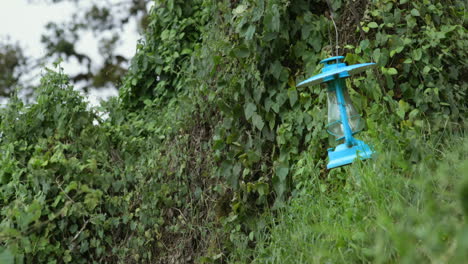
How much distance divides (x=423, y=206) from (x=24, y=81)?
38.2 ft

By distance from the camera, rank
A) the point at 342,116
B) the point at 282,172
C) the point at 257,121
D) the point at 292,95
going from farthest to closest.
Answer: the point at 257,121 → the point at 292,95 → the point at 282,172 → the point at 342,116

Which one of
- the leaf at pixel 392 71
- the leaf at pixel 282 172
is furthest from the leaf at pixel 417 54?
the leaf at pixel 282 172

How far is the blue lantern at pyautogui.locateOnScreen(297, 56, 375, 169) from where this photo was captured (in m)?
2.67

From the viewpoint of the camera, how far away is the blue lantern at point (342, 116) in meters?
2.67

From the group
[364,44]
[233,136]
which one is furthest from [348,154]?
[233,136]

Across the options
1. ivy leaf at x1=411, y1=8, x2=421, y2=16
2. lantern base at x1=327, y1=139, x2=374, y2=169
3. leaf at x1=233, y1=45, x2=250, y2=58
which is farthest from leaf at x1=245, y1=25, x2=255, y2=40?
lantern base at x1=327, y1=139, x2=374, y2=169

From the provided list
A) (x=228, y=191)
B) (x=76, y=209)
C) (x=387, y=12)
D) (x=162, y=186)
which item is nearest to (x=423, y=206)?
(x=387, y=12)

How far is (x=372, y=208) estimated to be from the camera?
2.49m

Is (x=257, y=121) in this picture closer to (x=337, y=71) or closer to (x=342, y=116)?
(x=342, y=116)

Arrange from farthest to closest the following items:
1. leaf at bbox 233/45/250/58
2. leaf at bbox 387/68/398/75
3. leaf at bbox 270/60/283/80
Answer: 1. leaf at bbox 233/45/250/58
2. leaf at bbox 270/60/283/80
3. leaf at bbox 387/68/398/75

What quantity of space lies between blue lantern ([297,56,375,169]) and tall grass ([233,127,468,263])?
0.11 meters

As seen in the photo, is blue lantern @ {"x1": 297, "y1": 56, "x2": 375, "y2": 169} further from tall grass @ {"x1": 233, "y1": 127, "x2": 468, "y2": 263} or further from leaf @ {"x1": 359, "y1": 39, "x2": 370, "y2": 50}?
leaf @ {"x1": 359, "y1": 39, "x2": 370, "y2": 50}

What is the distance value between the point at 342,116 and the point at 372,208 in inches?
20.1

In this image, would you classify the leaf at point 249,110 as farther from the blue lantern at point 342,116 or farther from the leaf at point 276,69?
the blue lantern at point 342,116
